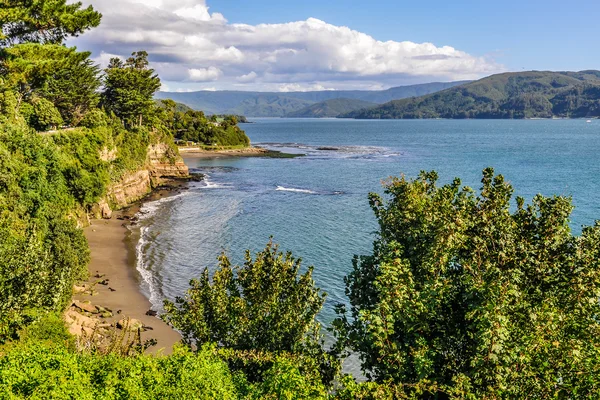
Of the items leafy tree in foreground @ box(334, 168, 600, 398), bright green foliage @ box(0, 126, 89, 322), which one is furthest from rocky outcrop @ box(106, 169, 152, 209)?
leafy tree in foreground @ box(334, 168, 600, 398)

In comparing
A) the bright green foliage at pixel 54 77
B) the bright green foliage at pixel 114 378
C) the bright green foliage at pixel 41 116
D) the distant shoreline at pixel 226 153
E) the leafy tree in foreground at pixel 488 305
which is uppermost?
the bright green foliage at pixel 54 77

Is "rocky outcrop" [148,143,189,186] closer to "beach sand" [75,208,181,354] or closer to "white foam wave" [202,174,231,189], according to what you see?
"white foam wave" [202,174,231,189]

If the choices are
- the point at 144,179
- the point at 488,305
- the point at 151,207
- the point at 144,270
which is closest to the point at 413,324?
the point at 488,305

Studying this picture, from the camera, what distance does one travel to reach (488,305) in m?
11.5

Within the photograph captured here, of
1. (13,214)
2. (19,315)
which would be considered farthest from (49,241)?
(19,315)

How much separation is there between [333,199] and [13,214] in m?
50.1

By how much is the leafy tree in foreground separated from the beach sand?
683 inches

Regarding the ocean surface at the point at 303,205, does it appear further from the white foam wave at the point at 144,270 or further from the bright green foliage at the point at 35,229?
the bright green foliage at the point at 35,229

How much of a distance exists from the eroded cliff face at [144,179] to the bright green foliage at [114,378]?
153 feet

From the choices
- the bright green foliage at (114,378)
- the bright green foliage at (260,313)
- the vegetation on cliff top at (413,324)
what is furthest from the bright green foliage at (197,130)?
the bright green foliage at (114,378)

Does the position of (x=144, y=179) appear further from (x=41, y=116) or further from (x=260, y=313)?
(x=260, y=313)

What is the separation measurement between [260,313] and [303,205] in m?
54.6

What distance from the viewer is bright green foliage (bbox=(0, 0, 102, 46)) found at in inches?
1606

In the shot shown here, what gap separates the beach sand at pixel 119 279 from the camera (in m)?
31.6
